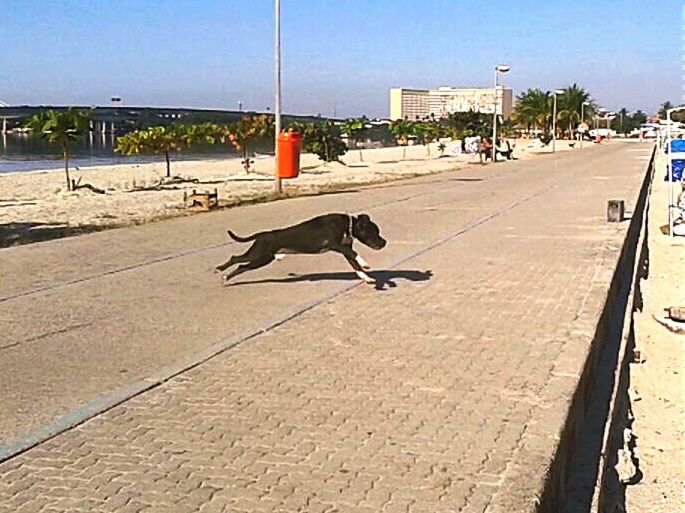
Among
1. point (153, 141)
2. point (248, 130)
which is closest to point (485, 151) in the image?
point (248, 130)

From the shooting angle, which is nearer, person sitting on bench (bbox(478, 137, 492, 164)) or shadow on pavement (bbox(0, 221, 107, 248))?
shadow on pavement (bbox(0, 221, 107, 248))

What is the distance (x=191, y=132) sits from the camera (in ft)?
131

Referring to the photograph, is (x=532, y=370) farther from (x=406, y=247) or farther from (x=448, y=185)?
(x=448, y=185)

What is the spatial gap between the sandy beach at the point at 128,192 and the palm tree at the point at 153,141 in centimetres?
114

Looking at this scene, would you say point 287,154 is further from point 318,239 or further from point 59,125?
point 318,239

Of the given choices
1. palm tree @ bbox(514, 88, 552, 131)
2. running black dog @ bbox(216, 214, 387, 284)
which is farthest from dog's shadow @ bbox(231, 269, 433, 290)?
palm tree @ bbox(514, 88, 552, 131)

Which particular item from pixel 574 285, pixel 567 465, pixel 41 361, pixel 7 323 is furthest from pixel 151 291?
pixel 567 465

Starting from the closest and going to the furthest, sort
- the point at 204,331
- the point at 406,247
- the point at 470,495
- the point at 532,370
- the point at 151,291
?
the point at 470,495, the point at 532,370, the point at 204,331, the point at 151,291, the point at 406,247

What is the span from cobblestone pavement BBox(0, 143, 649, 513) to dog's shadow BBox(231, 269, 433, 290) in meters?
0.05

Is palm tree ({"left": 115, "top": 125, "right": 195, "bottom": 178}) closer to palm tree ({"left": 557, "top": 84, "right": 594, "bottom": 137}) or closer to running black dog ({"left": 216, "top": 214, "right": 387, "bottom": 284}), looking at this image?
running black dog ({"left": 216, "top": 214, "right": 387, "bottom": 284})

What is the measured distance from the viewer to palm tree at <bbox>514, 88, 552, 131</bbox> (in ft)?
378

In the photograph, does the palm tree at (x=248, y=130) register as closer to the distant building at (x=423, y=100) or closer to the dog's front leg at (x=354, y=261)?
the dog's front leg at (x=354, y=261)

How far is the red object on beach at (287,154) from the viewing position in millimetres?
25344

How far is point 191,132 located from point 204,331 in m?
32.3
